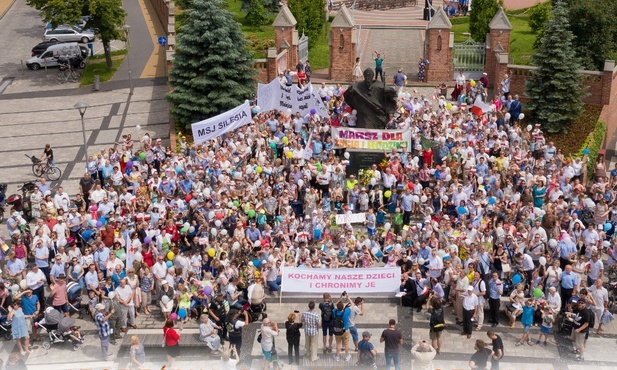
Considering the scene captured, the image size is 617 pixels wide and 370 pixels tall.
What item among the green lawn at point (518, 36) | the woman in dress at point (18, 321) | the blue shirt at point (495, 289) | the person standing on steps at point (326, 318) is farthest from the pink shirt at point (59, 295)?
the green lawn at point (518, 36)

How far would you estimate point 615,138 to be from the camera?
40531 millimetres

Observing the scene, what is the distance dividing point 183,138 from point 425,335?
13.8 m

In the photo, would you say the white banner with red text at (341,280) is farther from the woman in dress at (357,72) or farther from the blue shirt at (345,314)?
the woman in dress at (357,72)

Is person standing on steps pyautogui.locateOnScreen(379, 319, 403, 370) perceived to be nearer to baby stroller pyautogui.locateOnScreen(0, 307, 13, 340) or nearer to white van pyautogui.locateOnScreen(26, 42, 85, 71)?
baby stroller pyautogui.locateOnScreen(0, 307, 13, 340)

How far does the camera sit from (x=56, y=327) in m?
21.7

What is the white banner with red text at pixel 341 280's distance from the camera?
72.4ft

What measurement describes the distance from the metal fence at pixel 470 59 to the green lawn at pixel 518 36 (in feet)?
9.64

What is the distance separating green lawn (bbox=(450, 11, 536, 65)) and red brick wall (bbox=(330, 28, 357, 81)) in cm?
809

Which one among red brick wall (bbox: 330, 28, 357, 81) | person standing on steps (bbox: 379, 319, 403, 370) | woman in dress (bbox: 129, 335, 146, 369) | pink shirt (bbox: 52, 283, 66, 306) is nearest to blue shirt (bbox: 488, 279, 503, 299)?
person standing on steps (bbox: 379, 319, 403, 370)

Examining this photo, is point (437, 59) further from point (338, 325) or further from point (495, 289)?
point (338, 325)

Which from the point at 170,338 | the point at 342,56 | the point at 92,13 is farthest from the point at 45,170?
the point at 342,56

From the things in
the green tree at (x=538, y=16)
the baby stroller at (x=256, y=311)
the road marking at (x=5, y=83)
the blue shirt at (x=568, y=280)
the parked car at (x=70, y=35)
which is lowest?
the baby stroller at (x=256, y=311)

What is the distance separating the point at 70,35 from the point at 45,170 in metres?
21.0

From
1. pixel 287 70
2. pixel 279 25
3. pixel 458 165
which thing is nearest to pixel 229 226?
pixel 458 165
